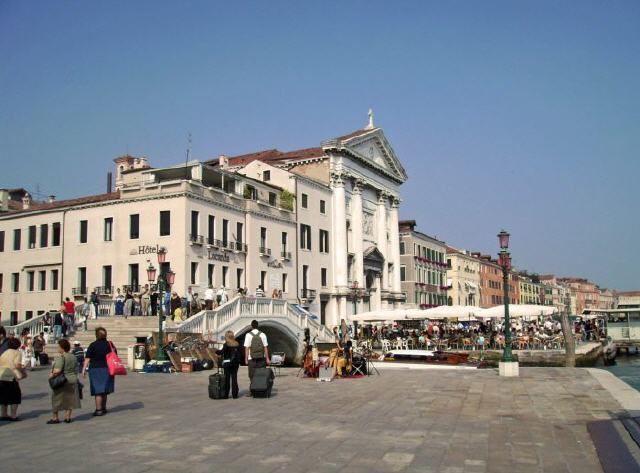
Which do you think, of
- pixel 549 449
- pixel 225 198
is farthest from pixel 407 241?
pixel 549 449

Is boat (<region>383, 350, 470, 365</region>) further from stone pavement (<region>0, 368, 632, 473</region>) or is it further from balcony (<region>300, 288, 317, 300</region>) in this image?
balcony (<region>300, 288, 317, 300</region>)

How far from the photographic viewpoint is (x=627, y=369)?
3759 cm

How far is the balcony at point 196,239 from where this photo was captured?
123ft

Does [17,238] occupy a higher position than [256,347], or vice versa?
[17,238]

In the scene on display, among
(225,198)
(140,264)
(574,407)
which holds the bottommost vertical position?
(574,407)

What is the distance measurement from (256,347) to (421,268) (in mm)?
63050

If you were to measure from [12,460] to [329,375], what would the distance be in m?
12.0

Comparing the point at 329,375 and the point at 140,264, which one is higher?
the point at 140,264

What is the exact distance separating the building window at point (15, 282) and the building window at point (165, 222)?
11.4 m

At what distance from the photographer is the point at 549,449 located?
891 cm

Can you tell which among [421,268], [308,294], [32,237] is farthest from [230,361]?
[421,268]

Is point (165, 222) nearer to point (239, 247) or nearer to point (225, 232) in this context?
point (225, 232)

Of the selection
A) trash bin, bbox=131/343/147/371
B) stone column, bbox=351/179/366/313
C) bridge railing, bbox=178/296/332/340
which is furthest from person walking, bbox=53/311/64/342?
stone column, bbox=351/179/366/313

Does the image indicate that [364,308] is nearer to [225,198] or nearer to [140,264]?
[225,198]
